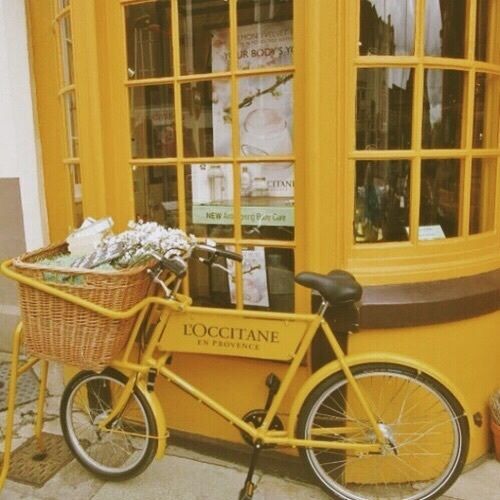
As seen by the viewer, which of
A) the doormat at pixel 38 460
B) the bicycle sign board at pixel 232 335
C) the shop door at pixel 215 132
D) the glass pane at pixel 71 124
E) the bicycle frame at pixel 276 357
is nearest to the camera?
the bicycle frame at pixel 276 357

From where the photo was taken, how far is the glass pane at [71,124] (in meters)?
4.10

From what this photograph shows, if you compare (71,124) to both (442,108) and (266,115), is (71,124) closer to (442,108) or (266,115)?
(266,115)

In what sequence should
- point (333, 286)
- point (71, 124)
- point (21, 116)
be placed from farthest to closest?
point (21, 116) → point (71, 124) → point (333, 286)

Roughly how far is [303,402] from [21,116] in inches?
124

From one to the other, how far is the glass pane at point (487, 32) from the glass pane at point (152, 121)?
6.05 feet

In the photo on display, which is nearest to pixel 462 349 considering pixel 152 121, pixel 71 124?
pixel 152 121

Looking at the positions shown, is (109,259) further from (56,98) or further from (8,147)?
A: (8,147)

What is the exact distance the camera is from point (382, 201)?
11.0ft

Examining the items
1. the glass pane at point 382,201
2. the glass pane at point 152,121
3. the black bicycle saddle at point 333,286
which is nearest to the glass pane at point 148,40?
the glass pane at point 152,121

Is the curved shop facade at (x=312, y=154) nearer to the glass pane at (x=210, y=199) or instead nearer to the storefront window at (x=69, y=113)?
the glass pane at (x=210, y=199)

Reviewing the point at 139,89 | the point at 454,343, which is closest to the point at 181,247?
the point at 139,89

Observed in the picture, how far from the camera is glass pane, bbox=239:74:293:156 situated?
3.40 metres

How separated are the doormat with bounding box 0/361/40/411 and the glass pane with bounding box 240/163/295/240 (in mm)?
2264

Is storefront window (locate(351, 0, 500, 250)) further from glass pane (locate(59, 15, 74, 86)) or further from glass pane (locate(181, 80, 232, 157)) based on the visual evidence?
glass pane (locate(59, 15, 74, 86))
